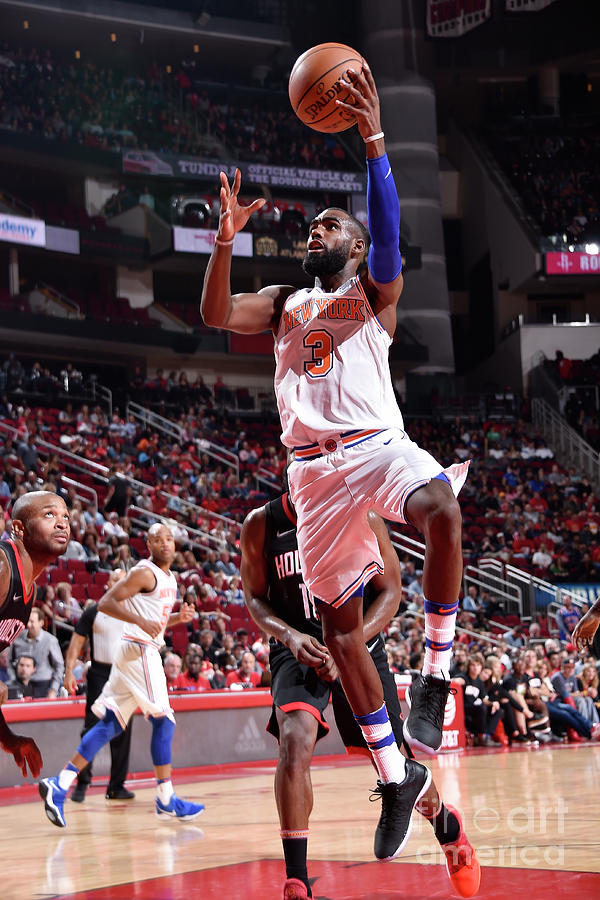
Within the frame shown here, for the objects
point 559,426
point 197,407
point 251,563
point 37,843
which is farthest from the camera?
point 559,426

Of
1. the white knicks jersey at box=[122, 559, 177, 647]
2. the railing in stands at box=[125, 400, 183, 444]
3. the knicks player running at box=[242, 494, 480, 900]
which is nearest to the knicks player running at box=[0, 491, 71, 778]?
the knicks player running at box=[242, 494, 480, 900]

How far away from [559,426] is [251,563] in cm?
2693

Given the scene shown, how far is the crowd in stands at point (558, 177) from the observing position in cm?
3566

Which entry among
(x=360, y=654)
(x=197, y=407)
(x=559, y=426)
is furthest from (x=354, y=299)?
(x=559, y=426)

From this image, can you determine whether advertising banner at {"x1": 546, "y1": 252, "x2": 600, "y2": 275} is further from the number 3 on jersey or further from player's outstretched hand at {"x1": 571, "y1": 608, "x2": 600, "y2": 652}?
the number 3 on jersey

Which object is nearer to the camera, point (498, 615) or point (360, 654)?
point (360, 654)

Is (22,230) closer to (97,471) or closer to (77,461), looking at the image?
(77,461)

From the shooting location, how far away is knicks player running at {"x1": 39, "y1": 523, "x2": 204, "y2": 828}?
28.3 feet

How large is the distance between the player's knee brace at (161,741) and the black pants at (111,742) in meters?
1.09

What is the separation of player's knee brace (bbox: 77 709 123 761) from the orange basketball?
5.85 m

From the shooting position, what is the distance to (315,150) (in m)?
35.8

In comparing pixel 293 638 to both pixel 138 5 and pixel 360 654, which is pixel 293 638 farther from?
pixel 138 5

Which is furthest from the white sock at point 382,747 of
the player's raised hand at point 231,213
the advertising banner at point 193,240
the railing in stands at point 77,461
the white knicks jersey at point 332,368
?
the advertising banner at point 193,240

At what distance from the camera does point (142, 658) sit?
8977 mm
